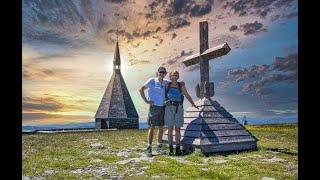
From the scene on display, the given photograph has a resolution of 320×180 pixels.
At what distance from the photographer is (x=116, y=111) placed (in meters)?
35.9

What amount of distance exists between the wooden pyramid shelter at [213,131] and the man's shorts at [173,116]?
0.81m

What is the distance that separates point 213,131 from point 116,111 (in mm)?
25708

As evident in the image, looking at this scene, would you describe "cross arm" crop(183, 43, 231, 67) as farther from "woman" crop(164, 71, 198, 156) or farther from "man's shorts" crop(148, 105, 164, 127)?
"man's shorts" crop(148, 105, 164, 127)

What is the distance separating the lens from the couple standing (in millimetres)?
10055

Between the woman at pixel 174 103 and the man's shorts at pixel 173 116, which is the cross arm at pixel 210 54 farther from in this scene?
the man's shorts at pixel 173 116

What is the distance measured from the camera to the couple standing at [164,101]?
10055 mm

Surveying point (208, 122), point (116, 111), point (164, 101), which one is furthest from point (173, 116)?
point (116, 111)

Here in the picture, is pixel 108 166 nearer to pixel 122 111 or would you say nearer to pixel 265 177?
pixel 265 177

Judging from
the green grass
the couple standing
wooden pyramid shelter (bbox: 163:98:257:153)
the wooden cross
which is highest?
the wooden cross

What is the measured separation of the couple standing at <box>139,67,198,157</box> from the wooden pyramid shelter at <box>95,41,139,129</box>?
25.4 m

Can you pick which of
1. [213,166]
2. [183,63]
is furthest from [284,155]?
[183,63]

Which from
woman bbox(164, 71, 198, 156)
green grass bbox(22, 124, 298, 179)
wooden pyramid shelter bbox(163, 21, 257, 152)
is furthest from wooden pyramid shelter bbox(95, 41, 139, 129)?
woman bbox(164, 71, 198, 156)

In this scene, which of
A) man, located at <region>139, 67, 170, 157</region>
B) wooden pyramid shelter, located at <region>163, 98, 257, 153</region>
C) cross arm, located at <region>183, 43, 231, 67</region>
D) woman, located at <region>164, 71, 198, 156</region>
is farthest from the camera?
cross arm, located at <region>183, 43, 231, 67</region>
